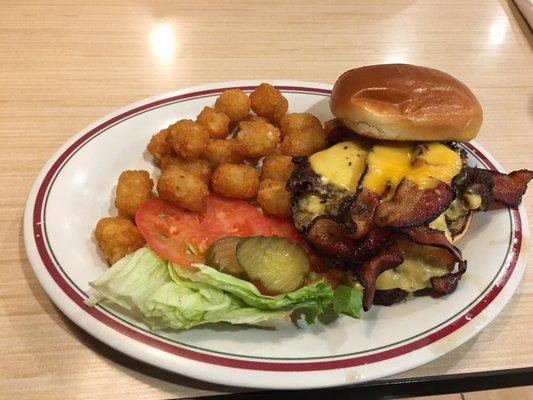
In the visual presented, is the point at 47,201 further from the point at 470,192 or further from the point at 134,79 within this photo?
the point at 470,192

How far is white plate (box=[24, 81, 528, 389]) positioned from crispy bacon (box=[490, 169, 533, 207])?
2.5 inches

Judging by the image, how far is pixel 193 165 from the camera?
5.81 feet

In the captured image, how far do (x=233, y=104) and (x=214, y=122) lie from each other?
0.12m

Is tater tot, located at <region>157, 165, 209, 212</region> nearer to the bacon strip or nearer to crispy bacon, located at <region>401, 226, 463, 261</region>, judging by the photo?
the bacon strip

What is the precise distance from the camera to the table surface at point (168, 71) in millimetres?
1297

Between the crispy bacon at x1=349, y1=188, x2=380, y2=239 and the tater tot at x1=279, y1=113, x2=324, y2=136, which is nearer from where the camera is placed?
the crispy bacon at x1=349, y1=188, x2=380, y2=239

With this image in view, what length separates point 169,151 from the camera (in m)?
1.81

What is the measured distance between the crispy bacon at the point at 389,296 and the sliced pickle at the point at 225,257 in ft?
1.23

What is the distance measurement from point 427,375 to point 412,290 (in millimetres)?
222

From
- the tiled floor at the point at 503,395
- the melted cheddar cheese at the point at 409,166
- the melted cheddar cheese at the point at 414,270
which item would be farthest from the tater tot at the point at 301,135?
the tiled floor at the point at 503,395

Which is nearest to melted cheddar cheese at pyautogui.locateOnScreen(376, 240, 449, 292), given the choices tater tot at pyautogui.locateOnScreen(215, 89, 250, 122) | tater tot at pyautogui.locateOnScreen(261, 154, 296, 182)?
tater tot at pyautogui.locateOnScreen(261, 154, 296, 182)

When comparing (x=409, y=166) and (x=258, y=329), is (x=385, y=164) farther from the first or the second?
(x=258, y=329)

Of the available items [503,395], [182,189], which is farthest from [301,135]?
[503,395]

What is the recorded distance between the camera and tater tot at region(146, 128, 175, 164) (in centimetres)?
180
